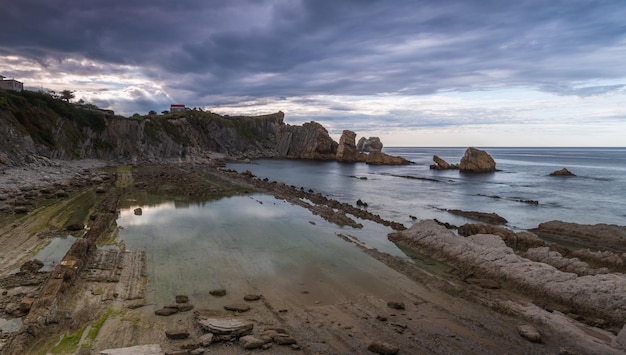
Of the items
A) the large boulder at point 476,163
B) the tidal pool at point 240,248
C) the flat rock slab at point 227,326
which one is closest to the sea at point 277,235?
the tidal pool at point 240,248

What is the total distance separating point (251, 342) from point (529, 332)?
301 inches

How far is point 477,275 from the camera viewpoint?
51.2ft

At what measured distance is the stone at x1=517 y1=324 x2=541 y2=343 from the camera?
10.2m

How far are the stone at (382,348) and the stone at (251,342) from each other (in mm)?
2689

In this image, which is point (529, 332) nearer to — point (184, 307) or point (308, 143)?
point (184, 307)

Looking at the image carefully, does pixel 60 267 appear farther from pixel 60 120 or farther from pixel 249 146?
pixel 249 146

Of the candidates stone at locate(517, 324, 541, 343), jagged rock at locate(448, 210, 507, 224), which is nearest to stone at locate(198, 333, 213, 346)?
stone at locate(517, 324, 541, 343)

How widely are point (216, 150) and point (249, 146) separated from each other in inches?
664

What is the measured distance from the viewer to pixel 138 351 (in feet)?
28.0

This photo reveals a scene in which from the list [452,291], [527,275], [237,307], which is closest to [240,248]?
[237,307]

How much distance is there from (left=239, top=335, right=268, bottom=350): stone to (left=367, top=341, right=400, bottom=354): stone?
106 inches

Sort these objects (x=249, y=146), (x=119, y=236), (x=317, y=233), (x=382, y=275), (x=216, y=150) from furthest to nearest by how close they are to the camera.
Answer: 1. (x=249, y=146)
2. (x=216, y=150)
3. (x=317, y=233)
4. (x=119, y=236)
5. (x=382, y=275)

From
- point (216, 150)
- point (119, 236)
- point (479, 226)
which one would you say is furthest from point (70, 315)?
point (216, 150)

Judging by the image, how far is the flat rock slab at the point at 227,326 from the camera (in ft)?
31.8
